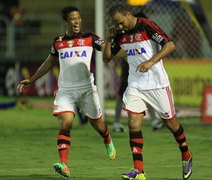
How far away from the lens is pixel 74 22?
10.4 meters

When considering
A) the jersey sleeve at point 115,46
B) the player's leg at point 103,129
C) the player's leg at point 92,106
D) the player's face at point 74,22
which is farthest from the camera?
the player's leg at point 103,129

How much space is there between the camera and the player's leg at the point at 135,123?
9.61m

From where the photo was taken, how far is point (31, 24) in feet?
108

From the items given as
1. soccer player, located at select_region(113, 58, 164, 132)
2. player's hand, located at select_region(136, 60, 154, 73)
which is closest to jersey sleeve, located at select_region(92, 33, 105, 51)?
player's hand, located at select_region(136, 60, 154, 73)

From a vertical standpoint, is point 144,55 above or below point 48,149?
above

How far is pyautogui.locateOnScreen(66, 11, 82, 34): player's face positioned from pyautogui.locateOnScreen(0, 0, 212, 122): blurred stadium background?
8252mm

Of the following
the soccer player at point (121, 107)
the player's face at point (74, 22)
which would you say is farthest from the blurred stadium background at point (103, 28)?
the player's face at point (74, 22)

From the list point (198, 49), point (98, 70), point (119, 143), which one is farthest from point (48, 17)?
point (119, 143)

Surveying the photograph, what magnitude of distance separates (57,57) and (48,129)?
671 centimetres

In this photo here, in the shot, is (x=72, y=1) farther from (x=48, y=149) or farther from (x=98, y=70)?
(x=48, y=149)

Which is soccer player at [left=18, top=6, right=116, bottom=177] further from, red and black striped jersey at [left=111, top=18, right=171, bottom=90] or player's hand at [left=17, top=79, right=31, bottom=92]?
red and black striped jersey at [left=111, top=18, right=171, bottom=90]

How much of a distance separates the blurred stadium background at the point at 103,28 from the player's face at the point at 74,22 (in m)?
8.25

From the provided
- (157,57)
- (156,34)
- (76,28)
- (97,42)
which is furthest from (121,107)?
(157,57)

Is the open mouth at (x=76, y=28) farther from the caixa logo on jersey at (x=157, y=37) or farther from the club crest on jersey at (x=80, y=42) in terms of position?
the caixa logo on jersey at (x=157, y=37)
